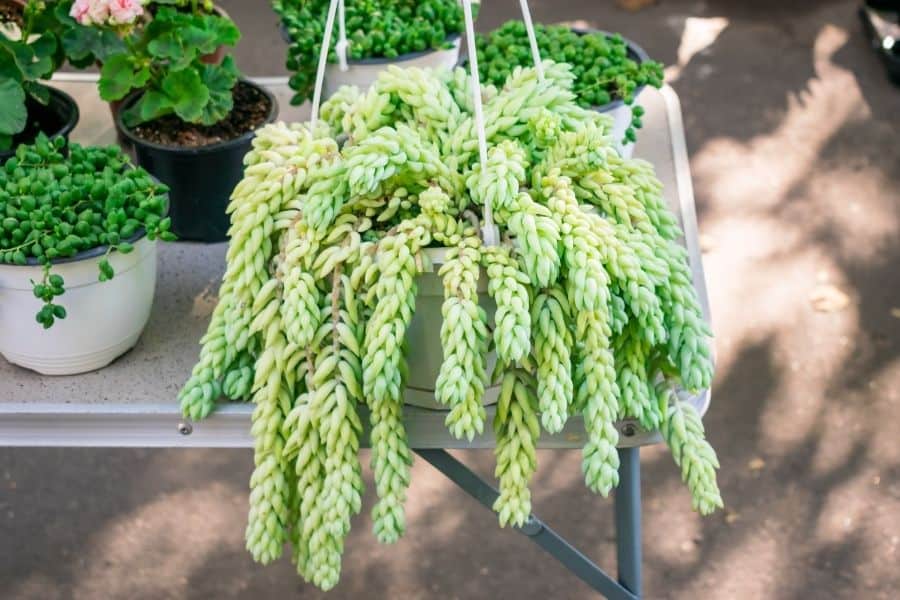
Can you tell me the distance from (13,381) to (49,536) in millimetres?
1128

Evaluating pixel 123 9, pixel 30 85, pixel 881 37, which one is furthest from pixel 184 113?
pixel 881 37

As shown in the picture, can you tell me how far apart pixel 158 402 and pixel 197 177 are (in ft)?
1.31

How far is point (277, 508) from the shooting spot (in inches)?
47.1

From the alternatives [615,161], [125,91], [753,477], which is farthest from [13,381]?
[753,477]

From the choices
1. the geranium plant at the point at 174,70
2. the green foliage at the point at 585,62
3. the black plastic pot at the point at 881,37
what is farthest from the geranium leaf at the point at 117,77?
the black plastic pot at the point at 881,37

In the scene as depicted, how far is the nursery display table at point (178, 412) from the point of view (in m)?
1.31

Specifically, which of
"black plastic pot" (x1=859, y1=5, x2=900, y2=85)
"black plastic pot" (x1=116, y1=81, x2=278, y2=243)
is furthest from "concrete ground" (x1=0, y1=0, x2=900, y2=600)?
"black plastic pot" (x1=116, y1=81, x2=278, y2=243)

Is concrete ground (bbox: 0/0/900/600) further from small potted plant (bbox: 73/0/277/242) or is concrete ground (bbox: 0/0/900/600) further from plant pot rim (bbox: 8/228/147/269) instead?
plant pot rim (bbox: 8/228/147/269)

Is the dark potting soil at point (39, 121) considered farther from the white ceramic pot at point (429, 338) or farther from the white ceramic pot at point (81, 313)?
the white ceramic pot at point (429, 338)

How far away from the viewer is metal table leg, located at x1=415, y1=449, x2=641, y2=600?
1.42m

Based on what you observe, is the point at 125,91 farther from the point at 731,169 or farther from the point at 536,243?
the point at 731,169

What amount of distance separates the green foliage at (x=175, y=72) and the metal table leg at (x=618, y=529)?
58 cm

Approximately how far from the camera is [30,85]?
1624 millimetres

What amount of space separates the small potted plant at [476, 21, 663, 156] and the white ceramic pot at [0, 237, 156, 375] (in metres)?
0.58
